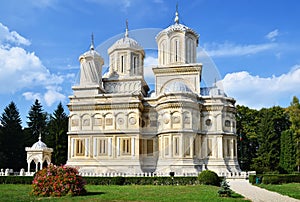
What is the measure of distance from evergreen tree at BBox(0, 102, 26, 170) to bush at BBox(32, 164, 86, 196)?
2387 centimetres

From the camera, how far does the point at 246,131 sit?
43.0 metres

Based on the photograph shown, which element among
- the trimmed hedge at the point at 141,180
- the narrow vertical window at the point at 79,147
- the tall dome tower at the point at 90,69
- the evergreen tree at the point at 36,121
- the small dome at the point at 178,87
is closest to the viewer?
the trimmed hedge at the point at 141,180

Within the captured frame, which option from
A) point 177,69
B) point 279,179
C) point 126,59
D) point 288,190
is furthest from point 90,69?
point 288,190

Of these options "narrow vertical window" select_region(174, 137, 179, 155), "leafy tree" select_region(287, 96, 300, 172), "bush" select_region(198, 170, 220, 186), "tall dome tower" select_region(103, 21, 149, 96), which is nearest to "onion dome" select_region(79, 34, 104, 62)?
"tall dome tower" select_region(103, 21, 149, 96)

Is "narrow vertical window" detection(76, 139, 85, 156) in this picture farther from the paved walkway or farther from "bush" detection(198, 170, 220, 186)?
the paved walkway

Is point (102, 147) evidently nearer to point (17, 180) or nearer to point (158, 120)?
point (158, 120)

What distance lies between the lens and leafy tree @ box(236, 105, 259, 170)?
42.7 metres

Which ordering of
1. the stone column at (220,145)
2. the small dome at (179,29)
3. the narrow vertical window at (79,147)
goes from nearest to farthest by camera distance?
the stone column at (220,145) → the narrow vertical window at (79,147) → the small dome at (179,29)

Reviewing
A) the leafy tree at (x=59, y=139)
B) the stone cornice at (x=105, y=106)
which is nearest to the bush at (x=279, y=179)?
the stone cornice at (x=105, y=106)

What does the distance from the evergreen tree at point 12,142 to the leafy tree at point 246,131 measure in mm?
26596

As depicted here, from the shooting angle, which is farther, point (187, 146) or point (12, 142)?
point (12, 142)

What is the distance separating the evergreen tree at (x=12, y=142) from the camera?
37.4m

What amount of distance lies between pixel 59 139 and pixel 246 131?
912 inches

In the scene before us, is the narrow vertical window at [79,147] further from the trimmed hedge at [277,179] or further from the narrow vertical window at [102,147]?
the trimmed hedge at [277,179]
